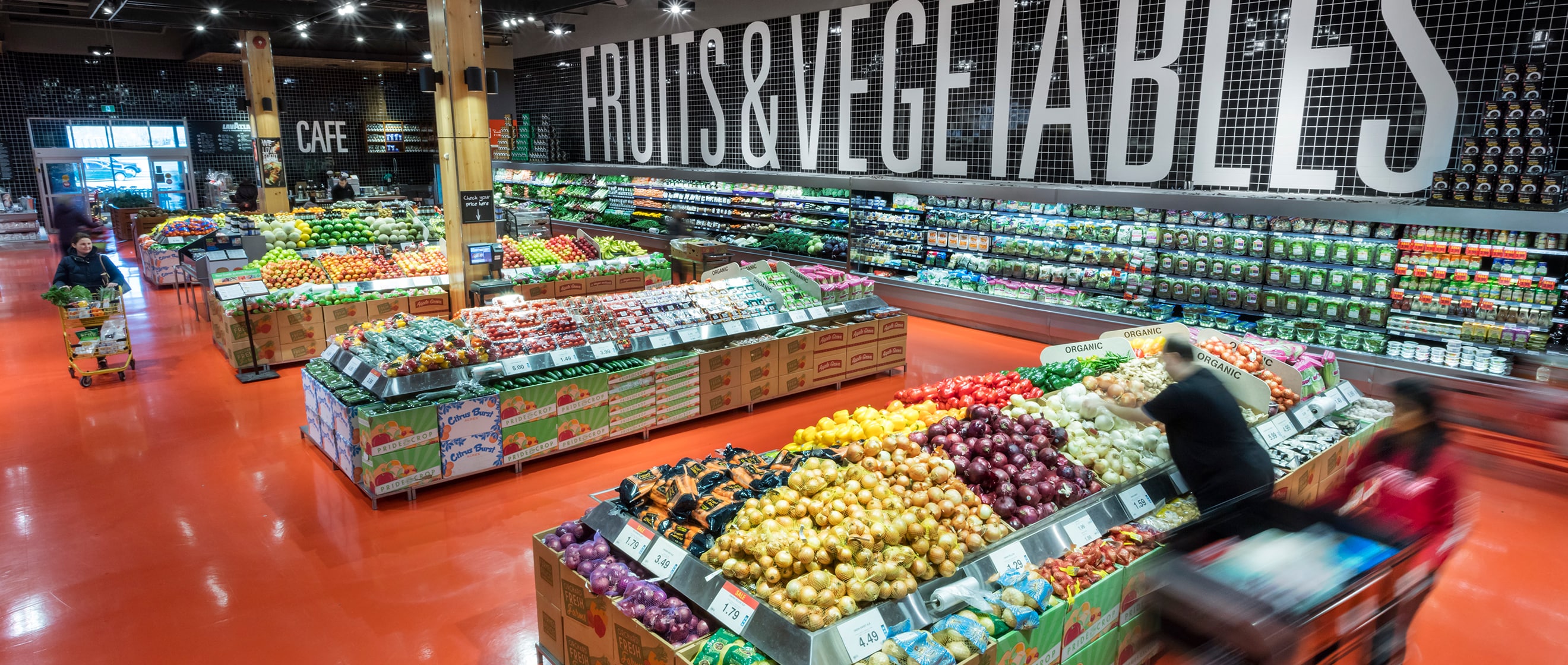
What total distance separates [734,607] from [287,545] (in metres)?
3.45

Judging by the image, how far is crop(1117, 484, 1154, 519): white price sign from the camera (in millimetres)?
3660

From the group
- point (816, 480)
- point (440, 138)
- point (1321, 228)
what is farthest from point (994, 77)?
point (816, 480)

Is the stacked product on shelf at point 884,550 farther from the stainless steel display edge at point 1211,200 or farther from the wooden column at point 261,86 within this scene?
Answer: the wooden column at point 261,86

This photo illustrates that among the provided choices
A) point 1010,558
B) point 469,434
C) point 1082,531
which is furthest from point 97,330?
point 1082,531

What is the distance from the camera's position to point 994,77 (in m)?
10.7

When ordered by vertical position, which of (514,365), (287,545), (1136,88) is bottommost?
(287,545)

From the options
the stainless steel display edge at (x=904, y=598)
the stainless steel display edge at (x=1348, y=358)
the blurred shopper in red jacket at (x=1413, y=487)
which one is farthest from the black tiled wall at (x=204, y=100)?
the blurred shopper in red jacket at (x=1413, y=487)

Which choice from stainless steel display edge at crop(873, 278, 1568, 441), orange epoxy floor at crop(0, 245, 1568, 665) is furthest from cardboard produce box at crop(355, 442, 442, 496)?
stainless steel display edge at crop(873, 278, 1568, 441)

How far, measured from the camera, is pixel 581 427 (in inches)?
243

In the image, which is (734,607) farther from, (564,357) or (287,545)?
(564,357)

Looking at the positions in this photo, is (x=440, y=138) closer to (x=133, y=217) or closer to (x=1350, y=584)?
(x=1350, y=584)

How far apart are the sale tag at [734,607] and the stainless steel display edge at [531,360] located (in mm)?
3429

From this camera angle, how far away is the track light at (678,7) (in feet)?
45.0

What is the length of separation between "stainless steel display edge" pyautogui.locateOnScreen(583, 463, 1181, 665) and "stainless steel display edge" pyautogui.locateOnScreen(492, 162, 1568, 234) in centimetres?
468
